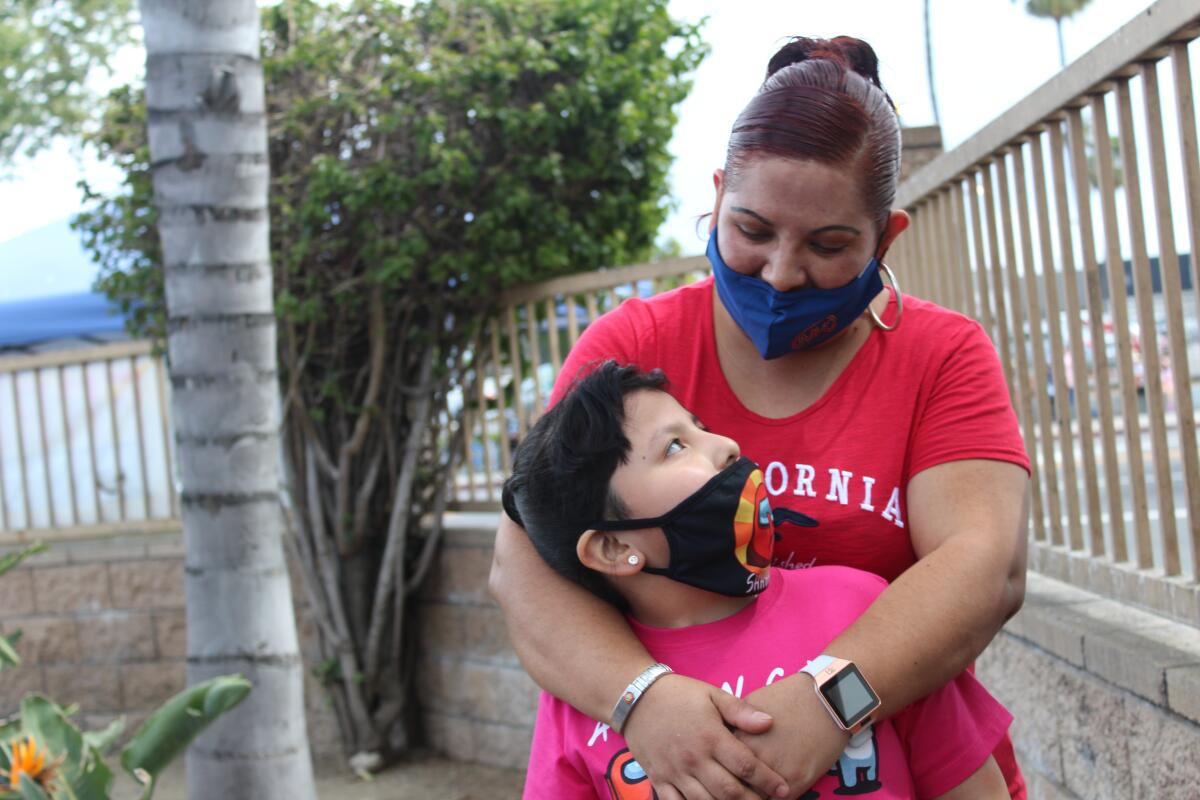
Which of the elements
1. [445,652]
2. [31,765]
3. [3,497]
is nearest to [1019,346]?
[31,765]

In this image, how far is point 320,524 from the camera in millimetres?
6668

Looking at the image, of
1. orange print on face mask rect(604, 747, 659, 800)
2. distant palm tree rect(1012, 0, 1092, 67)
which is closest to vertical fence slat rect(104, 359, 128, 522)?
orange print on face mask rect(604, 747, 659, 800)

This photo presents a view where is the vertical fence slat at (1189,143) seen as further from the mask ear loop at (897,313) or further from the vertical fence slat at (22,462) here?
the vertical fence slat at (22,462)

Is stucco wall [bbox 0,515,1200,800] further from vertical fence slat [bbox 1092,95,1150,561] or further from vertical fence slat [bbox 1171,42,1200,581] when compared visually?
vertical fence slat [bbox 1171,42,1200,581]

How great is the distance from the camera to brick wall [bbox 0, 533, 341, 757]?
732 centimetres

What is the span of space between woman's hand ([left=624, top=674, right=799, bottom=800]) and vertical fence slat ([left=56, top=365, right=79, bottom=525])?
22.8 ft

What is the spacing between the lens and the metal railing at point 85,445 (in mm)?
7691

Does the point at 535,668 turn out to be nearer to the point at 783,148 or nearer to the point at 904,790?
the point at 904,790

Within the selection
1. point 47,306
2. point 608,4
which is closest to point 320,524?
point 608,4

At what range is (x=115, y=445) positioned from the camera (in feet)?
25.6

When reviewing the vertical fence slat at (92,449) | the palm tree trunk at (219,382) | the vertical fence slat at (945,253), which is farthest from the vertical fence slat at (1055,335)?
the vertical fence slat at (92,449)

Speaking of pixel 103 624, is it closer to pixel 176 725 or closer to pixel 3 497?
pixel 3 497

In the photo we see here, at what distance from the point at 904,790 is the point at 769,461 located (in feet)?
1.71

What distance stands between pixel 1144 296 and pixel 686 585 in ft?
4.57
